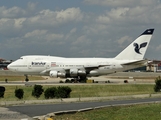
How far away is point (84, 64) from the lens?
208ft

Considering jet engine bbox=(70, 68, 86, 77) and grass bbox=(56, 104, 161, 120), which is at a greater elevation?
jet engine bbox=(70, 68, 86, 77)

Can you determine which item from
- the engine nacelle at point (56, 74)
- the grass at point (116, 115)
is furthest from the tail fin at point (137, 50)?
the grass at point (116, 115)

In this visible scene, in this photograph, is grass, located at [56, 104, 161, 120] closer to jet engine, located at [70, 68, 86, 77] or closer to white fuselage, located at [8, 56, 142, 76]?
jet engine, located at [70, 68, 86, 77]

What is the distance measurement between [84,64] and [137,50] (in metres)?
8.96

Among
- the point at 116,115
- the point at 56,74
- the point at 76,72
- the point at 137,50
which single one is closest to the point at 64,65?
the point at 56,74

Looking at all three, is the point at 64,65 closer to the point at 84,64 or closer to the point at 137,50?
the point at 84,64

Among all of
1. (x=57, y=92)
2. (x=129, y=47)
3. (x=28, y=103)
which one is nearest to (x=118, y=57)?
(x=129, y=47)

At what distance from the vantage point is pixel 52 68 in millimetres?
63500

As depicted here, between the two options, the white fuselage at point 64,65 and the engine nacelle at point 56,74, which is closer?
the engine nacelle at point 56,74

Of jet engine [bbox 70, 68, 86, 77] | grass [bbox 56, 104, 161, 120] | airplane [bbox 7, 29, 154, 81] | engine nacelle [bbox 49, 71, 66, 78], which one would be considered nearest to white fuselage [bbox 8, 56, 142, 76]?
airplane [bbox 7, 29, 154, 81]

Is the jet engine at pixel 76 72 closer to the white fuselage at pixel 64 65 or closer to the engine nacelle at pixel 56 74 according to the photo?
the white fuselage at pixel 64 65

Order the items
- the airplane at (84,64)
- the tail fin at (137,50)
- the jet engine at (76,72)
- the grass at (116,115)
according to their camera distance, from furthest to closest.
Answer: the tail fin at (137,50) → the airplane at (84,64) → the jet engine at (76,72) → the grass at (116,115)

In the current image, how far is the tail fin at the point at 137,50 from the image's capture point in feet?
207

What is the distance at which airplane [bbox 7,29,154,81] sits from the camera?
62438 mm
